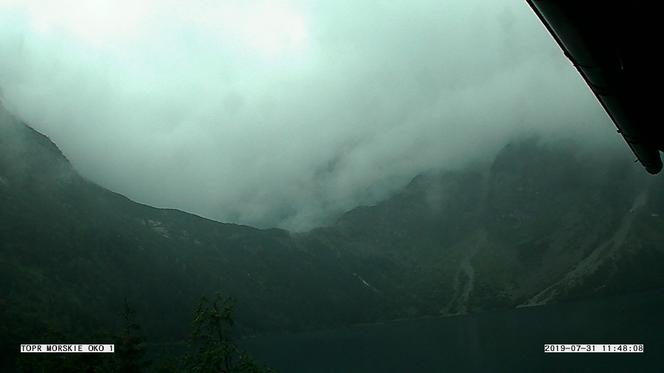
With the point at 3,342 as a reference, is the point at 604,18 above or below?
below

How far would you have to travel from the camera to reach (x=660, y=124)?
49.3 ft

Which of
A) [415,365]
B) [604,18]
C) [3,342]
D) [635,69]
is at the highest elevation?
[3,342]

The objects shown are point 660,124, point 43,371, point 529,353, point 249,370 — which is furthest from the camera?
point 529,353

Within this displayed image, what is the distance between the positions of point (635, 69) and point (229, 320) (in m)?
26.2

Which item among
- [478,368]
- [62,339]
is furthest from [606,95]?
[478,368]

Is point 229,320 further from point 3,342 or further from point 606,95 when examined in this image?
point 3,342

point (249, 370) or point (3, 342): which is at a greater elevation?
point (3, 342)

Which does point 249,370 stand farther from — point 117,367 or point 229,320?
point 117,367

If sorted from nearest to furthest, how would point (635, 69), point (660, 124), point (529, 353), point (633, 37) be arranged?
point (633, 37) → point (635, 69) → point (660, 124) → point (529, 353)

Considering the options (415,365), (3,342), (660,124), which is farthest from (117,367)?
(3,342)

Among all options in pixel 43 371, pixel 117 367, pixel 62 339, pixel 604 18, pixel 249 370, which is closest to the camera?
pixel 604 18

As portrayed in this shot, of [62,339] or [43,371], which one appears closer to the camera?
[43,371]

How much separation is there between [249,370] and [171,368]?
19.0ft

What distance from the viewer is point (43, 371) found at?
32156mm
